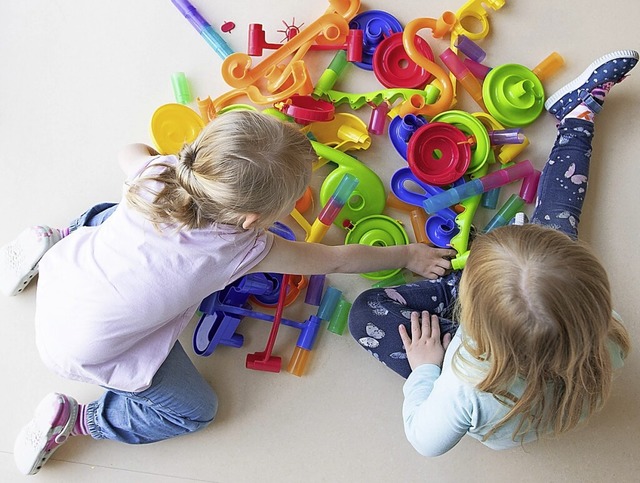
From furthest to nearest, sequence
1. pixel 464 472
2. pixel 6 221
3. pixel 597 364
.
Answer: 1. pixel 6 221
2. pixel 464 472
3. pixel 597 364

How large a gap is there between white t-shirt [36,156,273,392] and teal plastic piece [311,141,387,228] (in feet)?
0.81

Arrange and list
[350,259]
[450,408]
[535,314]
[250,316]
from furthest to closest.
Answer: [250,316] < [350,259] < [450,408] < [535,314]

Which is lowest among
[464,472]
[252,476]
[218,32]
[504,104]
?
[464,472]

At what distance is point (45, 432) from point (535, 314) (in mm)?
821

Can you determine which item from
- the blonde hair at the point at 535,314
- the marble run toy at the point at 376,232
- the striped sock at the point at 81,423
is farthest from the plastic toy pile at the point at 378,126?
the blonde hair at the point at 535,314

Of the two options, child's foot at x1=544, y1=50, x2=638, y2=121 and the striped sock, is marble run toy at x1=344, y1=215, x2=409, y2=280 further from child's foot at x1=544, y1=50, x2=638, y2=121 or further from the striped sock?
the striped sock

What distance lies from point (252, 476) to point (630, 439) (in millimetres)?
662

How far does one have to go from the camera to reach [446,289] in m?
1.05

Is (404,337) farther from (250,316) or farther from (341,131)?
(341,131)

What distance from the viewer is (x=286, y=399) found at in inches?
42.8

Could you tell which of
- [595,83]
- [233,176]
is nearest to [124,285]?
[233,176]

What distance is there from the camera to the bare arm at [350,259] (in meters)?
0.91

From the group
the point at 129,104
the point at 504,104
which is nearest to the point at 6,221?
the point at 129,104

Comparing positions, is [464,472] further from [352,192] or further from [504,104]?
[504,104]
